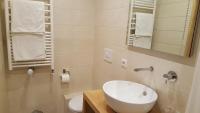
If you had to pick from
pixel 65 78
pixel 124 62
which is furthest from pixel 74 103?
pixel 124 62

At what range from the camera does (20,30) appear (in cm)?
181

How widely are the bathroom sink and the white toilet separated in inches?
30.4

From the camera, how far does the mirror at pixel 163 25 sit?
1.01 m

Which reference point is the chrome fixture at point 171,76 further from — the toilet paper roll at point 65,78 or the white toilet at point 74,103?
the toilet paper roll at point 65,78

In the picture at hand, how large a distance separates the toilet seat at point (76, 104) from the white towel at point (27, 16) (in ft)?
3.37

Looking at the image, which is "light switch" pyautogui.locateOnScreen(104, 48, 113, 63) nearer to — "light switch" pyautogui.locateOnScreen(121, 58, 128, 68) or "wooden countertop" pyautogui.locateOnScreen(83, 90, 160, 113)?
"light switch" pyautogui.locateOnScreen(121, 58, 128, 68)

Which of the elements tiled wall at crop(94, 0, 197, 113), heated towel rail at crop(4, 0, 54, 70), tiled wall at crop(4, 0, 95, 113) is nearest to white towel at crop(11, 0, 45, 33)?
heated towel rail at crop(4, 0, 54, 70)

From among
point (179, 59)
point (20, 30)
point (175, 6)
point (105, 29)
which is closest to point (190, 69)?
point (179, 59)

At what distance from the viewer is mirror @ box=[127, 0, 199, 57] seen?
101 centimetres

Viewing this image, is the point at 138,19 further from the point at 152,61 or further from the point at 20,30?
the point at 20,30

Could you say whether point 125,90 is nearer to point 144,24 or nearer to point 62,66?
point 144,24

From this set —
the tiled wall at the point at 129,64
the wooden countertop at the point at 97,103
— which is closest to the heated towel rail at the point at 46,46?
the tiled wall at the point at 129,64

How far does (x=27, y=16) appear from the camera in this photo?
1826 millimetres

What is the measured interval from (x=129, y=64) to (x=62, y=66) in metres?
1.09
